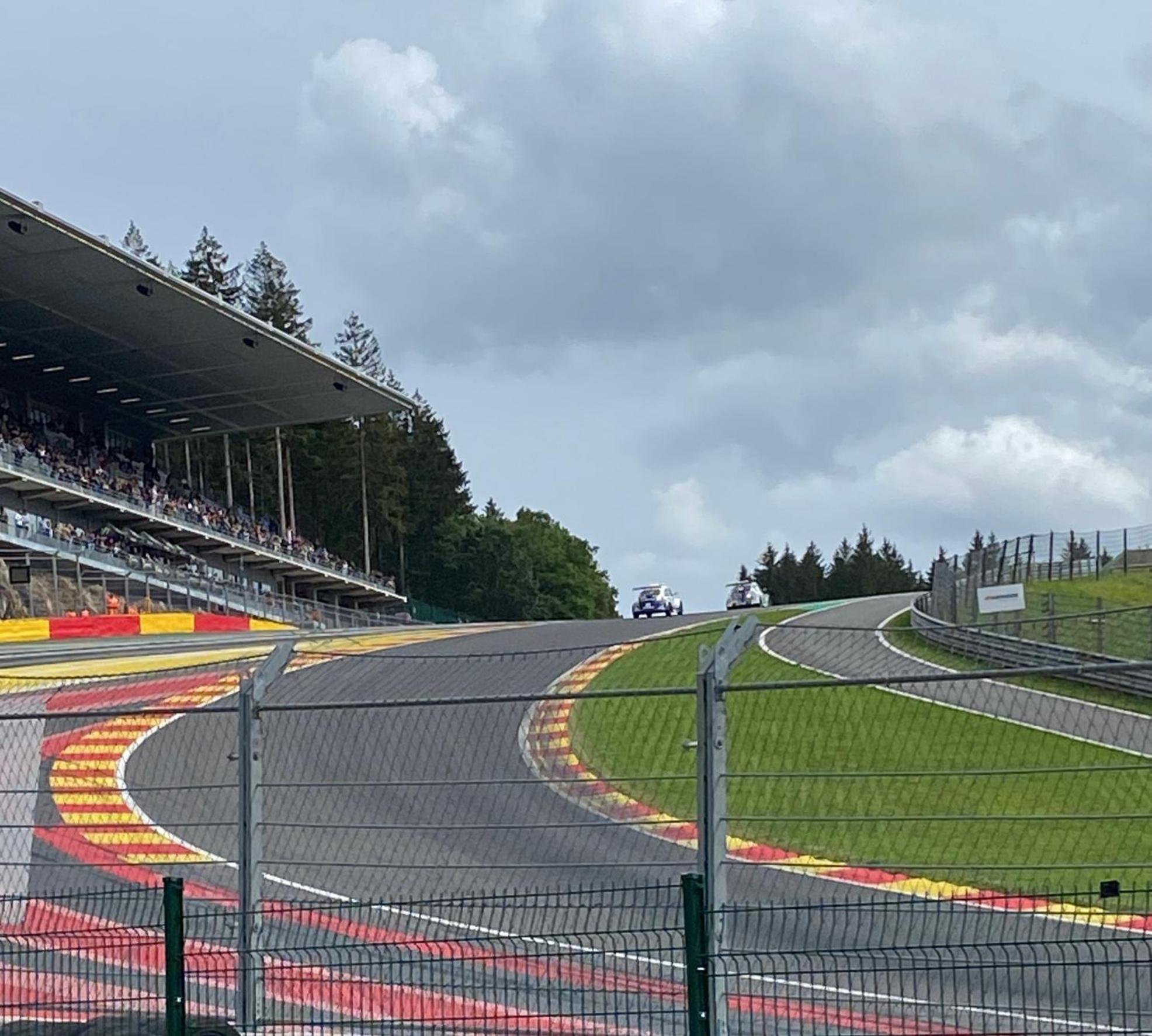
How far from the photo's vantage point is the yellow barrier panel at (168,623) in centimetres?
4991

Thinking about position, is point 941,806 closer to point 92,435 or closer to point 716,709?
point 716,709

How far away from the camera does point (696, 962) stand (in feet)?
20.5

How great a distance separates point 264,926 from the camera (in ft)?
25.2

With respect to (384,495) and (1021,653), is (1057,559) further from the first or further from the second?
(384,495)

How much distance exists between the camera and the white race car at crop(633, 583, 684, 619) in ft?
222

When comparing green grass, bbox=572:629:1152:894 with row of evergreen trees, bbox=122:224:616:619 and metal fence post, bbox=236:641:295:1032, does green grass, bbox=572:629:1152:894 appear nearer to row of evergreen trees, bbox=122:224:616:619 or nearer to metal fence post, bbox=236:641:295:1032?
metal fence post, bbox=236:641:295:1032

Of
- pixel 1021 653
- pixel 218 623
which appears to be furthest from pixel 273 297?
pixel 1021 653

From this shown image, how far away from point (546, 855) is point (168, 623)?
42843mm

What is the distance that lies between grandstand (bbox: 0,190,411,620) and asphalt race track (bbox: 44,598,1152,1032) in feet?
128

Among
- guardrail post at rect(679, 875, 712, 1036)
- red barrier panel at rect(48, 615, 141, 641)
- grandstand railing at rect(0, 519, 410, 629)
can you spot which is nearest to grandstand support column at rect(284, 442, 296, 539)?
grandstand railing at rect(0, 519, 410, 629)

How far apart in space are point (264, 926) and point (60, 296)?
54.1 m

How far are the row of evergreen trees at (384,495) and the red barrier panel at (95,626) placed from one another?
139ft

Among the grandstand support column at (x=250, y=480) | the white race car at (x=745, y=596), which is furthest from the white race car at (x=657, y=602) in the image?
the grandstand support column at (x=250, y=480)

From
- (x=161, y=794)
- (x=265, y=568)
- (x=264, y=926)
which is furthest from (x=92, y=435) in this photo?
(x=264, y=926)
